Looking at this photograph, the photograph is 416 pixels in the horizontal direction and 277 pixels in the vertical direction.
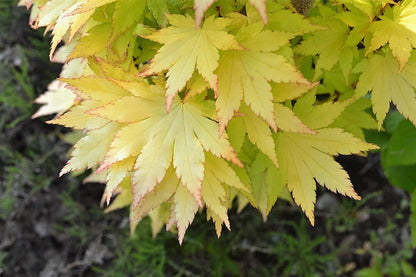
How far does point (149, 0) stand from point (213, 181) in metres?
0.40

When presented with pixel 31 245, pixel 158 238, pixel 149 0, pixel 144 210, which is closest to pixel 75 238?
pixel 31 245

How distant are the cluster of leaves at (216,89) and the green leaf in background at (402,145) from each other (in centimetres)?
42

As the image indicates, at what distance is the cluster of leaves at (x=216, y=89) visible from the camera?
0.72m

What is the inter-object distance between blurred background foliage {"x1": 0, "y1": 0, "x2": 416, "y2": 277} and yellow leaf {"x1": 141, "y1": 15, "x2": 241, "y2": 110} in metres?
1.18

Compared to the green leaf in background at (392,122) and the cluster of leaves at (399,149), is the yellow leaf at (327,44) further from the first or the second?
the green leaf in background at (392,122)

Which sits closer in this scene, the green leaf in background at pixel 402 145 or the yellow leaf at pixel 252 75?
the yellow leaf at pixel 252 75

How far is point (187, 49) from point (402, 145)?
821 mm

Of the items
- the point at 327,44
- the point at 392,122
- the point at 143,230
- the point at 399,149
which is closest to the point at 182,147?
the point at 327,44

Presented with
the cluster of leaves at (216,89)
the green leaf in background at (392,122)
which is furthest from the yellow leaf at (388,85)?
the green leaf in background at (392,122)

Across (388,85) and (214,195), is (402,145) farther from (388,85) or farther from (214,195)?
(214,195)

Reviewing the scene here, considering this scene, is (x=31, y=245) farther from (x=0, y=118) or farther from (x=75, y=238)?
(x=0, y=118)

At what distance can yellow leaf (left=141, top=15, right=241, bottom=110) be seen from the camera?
695 mm

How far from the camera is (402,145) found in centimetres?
120

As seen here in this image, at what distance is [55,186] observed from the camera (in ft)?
6.86
